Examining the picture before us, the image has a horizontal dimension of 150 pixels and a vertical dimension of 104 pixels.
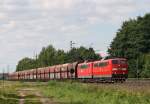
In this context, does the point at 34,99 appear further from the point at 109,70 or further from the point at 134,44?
the point at 134,44

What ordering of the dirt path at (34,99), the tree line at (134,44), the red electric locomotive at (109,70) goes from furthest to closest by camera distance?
the tree line at (134,44) → the red electric locomotive at (109,70) → the dirt path at (34,99)

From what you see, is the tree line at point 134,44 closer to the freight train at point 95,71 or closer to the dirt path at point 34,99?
the freight train at point 95,71

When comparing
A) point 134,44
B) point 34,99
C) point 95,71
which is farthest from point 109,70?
point 134,44

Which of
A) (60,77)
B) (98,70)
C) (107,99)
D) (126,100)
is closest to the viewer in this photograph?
(126,100)

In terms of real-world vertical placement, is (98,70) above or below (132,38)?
below

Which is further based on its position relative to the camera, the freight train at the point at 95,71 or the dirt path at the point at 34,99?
the freight train at the point at 95,71

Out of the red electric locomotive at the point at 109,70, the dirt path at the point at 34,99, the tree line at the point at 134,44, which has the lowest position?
the dirt path at the point at 34,99

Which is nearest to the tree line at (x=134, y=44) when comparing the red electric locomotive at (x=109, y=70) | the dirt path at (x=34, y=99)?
the red electric locomotive at (x=109, y=70)

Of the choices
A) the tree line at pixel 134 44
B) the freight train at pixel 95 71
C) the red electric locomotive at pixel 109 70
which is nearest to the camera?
the red electric locomotive at pixel 109 70

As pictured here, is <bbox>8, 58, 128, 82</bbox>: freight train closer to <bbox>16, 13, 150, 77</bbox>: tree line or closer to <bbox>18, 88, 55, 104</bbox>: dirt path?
<bbox>18, 88, 55, 104</bbox>: dirt path

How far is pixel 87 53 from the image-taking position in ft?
534

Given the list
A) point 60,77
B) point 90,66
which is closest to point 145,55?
point 60,77

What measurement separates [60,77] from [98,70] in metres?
29.3

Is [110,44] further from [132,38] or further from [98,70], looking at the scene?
[98,70]
